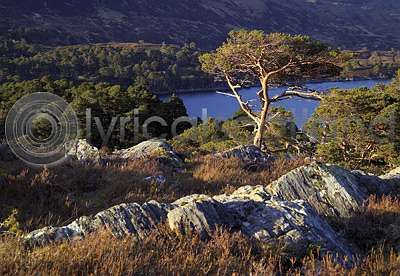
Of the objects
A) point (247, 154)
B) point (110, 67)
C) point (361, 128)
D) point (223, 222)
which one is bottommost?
point (361, 128)

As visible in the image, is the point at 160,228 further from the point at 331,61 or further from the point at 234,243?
the point at 331,61

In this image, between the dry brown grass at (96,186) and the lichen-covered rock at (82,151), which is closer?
the dry brown grass at (96,186)

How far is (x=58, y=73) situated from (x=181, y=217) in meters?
92.4

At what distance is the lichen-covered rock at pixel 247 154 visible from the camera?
40.1ft

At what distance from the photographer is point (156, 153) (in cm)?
1185

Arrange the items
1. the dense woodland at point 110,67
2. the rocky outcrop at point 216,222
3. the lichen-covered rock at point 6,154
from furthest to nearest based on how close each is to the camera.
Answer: the dense woodland at point 110,67 < the lichen-covered rock at point 6,154 < the rocky outcrop at point 216,222

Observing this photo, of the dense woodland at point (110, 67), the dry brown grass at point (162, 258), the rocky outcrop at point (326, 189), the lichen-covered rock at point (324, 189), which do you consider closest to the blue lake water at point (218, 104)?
the dense woodland at point (110, 67)

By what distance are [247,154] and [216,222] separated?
809cm

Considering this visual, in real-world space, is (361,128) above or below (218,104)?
above

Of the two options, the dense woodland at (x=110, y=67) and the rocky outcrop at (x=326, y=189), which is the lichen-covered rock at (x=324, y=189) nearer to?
the rocky outcrop at (x=326, y=189)

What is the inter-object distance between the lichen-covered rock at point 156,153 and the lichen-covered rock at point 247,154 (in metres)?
1.38

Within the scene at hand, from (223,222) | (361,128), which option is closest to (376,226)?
(223,222)

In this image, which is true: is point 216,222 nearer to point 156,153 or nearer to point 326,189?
point 326,189

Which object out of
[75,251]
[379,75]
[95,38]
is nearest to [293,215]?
[75,251]
